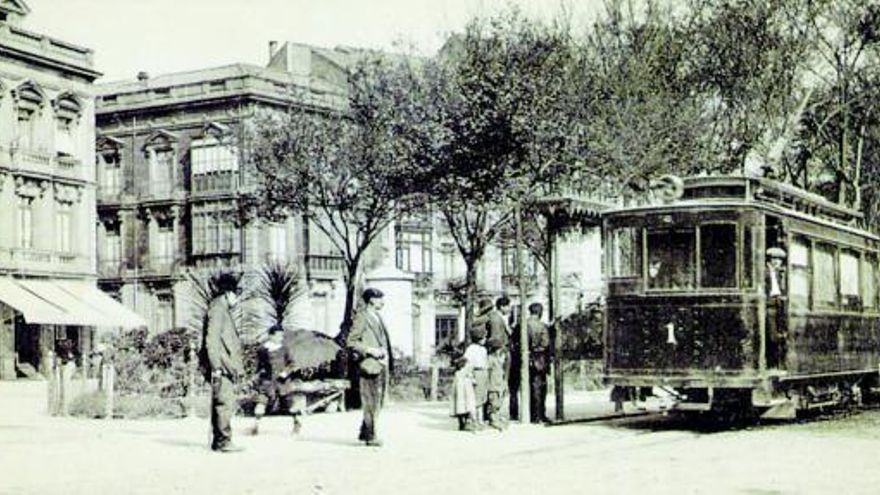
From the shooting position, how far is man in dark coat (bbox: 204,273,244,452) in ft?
43.5

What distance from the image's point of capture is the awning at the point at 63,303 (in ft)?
124

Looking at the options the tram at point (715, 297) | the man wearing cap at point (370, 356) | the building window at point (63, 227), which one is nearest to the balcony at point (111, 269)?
the building window at point (63, 227)

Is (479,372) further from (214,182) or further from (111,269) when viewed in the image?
(111,269)

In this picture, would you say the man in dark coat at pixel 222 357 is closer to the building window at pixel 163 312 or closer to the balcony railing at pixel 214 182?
the balcony railing at pixel 214 182

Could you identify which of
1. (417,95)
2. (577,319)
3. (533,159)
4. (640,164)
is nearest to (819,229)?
(577,319)

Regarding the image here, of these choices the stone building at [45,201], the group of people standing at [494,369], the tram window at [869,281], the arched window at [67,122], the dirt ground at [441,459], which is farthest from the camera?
the arched window at [67,122]

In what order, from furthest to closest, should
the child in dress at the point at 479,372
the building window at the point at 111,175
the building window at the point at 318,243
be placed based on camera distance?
the building window at the point at 111,175 → the building window at the point at 318,243 → the child in dress at the point at 479,372

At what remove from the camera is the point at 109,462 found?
12.9 meters

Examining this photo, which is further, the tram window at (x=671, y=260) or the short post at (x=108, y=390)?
the short post at (x=108, y=390)

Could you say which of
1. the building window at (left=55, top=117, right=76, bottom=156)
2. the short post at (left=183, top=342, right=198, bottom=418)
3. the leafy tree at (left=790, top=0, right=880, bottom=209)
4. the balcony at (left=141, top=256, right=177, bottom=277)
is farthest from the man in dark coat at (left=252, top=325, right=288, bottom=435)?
the balcony at (left=141, top=256, right=177, bottom=277)

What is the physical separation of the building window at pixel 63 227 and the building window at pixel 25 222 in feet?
4.02

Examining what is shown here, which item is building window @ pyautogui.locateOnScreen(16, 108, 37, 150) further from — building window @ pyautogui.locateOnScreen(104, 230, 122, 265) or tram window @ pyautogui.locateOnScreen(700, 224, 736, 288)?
tram window @ pyautogui.locateOnScreen(700, 224, 736, 288)

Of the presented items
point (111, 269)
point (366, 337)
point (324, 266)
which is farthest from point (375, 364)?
point (111, 269)

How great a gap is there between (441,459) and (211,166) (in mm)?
40153
